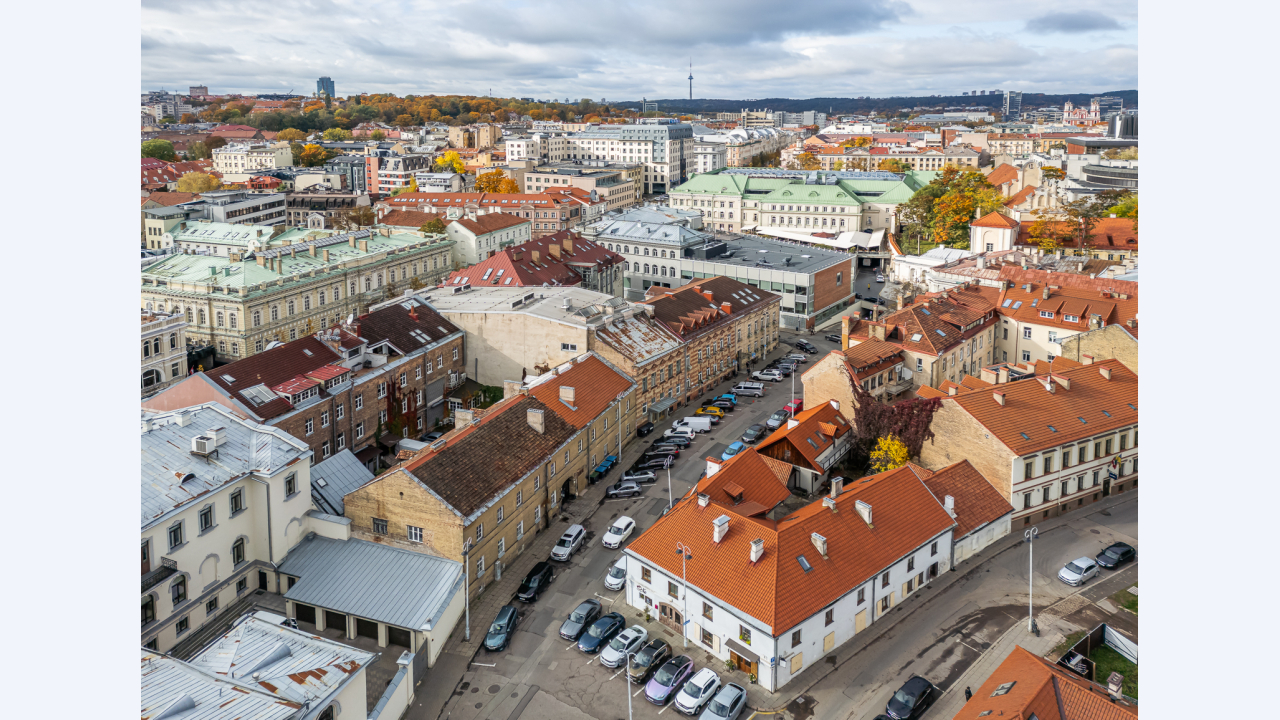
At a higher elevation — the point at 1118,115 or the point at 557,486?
the point at 1118,115

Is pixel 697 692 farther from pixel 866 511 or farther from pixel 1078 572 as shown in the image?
pixel 1078 572

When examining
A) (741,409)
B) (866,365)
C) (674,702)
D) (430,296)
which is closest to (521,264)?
(430,296)

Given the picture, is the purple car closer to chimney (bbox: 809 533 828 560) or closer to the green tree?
chimney (bbox: 809 533 828 560)

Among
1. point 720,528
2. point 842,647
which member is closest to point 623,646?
point 720,528

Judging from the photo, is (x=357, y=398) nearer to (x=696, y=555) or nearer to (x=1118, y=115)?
(x=696, y=555)

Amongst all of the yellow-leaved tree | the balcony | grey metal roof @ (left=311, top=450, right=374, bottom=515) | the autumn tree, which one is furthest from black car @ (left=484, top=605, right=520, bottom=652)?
the autumn tree

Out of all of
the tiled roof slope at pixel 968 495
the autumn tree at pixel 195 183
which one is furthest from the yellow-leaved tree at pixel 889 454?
the autumn tree at pixel 195 183
